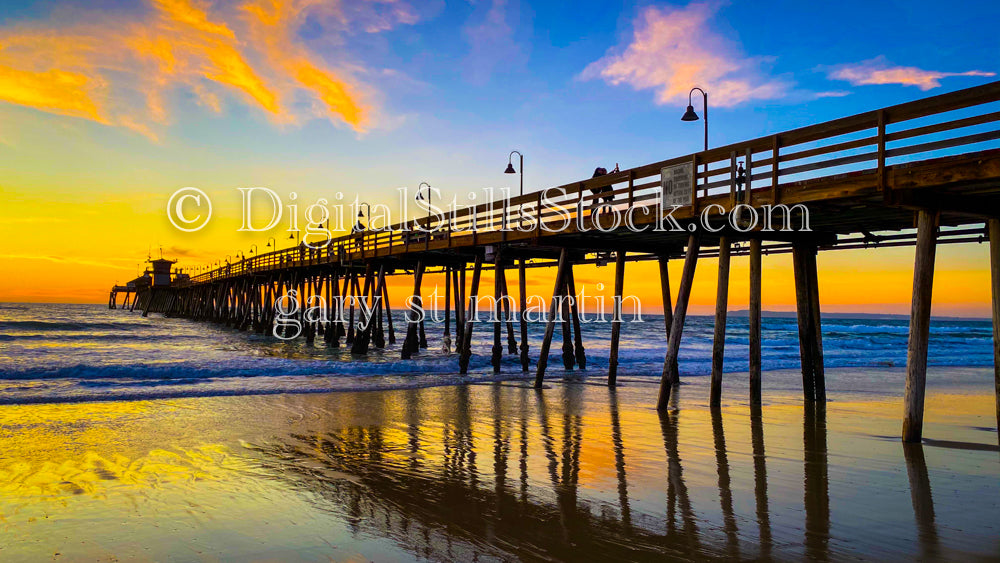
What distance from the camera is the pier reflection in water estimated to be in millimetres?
5047

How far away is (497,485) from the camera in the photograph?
6.84m

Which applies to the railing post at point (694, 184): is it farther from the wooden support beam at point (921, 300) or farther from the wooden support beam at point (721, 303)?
the wooden support beam at point (921, 300)

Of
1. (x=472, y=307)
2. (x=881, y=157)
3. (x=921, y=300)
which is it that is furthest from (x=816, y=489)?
(x=472, y=307)

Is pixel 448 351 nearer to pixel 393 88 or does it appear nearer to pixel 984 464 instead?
pixel 393 88

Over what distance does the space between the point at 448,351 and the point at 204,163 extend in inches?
527

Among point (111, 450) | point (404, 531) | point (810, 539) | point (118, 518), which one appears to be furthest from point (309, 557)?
point (111, 450)

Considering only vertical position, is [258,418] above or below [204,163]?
below

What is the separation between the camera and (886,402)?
14445 mm

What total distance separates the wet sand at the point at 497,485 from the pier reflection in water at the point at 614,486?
0.10 ft

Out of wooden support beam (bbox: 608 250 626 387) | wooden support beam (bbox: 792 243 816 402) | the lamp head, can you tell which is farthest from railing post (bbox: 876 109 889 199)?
wooden support beam (bbox: 608 250 626 387)

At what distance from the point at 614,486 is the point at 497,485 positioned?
1.21 m

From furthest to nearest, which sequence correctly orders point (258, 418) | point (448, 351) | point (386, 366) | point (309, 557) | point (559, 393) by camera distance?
point (448, 351) → point (386, 366) → point (559, 393) → point (258, 418) → point (309, 557)

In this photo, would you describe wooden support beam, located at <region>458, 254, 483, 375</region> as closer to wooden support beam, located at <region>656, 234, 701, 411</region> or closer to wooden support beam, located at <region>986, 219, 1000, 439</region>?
wooden support beam, located at <region>656, 234, 701, 411</region>

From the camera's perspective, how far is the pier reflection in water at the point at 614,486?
5.05 metres
